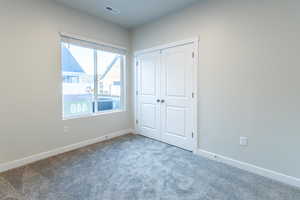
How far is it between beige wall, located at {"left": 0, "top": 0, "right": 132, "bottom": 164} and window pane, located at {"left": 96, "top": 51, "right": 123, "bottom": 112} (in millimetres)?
666

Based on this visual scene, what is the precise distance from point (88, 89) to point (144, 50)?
160 cm

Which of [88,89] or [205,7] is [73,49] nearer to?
[88,89]

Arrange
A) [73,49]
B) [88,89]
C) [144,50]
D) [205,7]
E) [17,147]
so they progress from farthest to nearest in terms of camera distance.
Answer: [144,50] < [88,89] < [73,49] < [205,7] < [17,147]

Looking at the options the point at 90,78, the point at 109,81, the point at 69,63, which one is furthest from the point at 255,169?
the point at 69,63

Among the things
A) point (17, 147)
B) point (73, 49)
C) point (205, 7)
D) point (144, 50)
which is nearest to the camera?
point (17, 147)

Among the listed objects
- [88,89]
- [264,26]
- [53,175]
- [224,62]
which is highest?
[264,26]

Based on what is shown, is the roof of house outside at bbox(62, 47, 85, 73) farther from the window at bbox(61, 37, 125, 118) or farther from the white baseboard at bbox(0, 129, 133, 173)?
the white baseboard at bbox(0, 129, 133, 173)

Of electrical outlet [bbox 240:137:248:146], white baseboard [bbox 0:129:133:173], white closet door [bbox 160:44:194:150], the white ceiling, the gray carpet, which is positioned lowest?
the gray carpet

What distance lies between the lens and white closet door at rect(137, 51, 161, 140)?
359 cm

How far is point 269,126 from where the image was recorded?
7.02ft

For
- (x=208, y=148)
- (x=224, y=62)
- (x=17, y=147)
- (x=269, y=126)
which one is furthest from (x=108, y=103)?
(x=269, y=126)

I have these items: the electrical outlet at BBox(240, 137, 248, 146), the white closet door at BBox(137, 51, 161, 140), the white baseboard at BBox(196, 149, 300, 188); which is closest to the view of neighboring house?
the white closet door at BBox(137, 51, 161, 140)

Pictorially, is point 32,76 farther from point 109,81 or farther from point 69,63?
point 109,81

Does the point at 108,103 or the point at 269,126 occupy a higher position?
the point at 108,103
